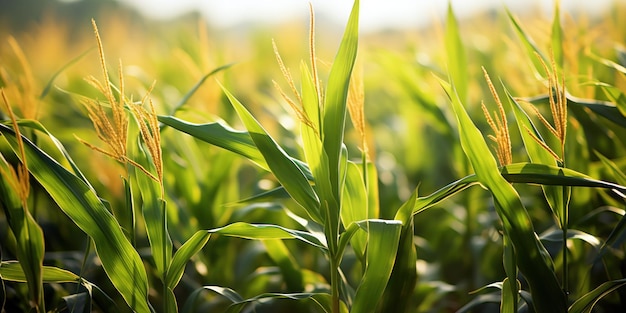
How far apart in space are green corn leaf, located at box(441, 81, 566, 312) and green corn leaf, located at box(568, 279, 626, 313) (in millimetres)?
35

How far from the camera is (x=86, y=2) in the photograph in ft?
56.2

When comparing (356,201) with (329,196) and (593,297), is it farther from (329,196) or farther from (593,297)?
(593,297)

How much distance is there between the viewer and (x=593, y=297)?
0.97 metres

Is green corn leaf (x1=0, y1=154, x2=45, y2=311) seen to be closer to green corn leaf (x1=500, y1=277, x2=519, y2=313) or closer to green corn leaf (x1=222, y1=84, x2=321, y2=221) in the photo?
green corn leaf (x1=222, y1=84, x2=321, y2=221)

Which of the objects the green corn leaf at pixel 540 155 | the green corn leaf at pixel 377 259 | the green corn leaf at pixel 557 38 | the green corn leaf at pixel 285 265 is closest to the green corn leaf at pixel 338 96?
the green corn leaf at pixel 377 259

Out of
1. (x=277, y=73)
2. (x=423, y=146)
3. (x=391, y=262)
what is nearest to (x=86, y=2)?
(x=277, y=73)

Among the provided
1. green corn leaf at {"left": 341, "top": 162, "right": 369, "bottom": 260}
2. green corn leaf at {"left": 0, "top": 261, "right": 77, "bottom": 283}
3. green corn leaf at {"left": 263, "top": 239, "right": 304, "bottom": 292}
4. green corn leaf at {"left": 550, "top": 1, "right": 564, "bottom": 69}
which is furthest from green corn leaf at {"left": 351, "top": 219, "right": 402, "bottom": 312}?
green corn leaf at {"left": 550, "top": 1, "right": 564, "bottom": 69}

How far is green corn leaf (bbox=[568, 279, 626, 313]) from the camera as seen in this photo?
95 cm

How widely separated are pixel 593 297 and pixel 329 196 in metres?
0.49

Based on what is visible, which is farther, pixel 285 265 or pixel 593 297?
pixel 285 265

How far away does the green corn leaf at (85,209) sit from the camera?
949 mm

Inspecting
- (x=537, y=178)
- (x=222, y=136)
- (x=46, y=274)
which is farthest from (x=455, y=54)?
(x=46, y=274)

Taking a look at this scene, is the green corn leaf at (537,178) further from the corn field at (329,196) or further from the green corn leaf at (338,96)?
the green corn leaf at (338,96)

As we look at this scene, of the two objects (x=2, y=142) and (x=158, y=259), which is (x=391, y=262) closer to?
(x=158, y=259)
